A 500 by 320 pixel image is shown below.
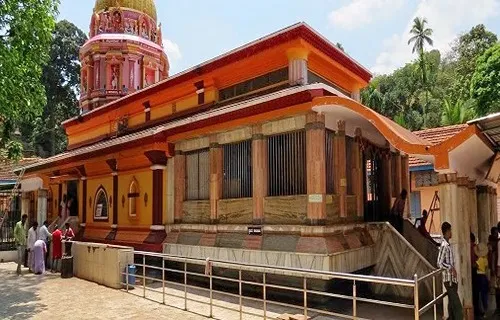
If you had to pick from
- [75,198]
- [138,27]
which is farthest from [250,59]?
[138,27]

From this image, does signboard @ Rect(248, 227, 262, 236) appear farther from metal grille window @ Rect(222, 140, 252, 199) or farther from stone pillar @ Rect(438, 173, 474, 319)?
stone pillar @ Rect(438, 173, 474, 319)

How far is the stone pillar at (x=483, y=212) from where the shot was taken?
33.6ft

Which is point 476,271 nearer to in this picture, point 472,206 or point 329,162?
point 472,206

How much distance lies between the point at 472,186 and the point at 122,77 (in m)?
18.3

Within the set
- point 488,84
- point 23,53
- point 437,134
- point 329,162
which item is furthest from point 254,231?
point 488,84

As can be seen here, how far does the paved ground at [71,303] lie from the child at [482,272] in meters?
5.30

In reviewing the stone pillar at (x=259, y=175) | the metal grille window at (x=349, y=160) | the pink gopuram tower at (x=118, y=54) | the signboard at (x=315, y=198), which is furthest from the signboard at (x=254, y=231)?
the pink gopuram tower at (x=118, y=54)

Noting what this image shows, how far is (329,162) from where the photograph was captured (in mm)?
9578

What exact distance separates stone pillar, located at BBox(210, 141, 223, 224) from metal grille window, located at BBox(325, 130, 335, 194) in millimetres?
2963

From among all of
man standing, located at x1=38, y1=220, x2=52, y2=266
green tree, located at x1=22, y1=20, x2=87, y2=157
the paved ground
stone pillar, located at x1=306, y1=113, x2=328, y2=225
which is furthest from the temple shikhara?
green tree, located at x1=22, y1=20, x2=87, y2=157

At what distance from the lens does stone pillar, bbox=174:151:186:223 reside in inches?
480

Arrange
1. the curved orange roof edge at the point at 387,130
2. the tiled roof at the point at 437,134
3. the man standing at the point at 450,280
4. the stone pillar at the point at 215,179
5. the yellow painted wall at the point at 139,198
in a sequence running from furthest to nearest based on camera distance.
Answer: the tiled roof at the point at 437,134, the yellow painted wall at the point at 139,198, the stone pillar at the point at 215,179, the curved orange roof edge at the point at 387,130, the man standing at the point at 450,280

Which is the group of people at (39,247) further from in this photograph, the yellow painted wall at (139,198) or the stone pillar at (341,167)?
the stone pillar at (341,167)

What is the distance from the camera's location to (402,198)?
11.8 meters
